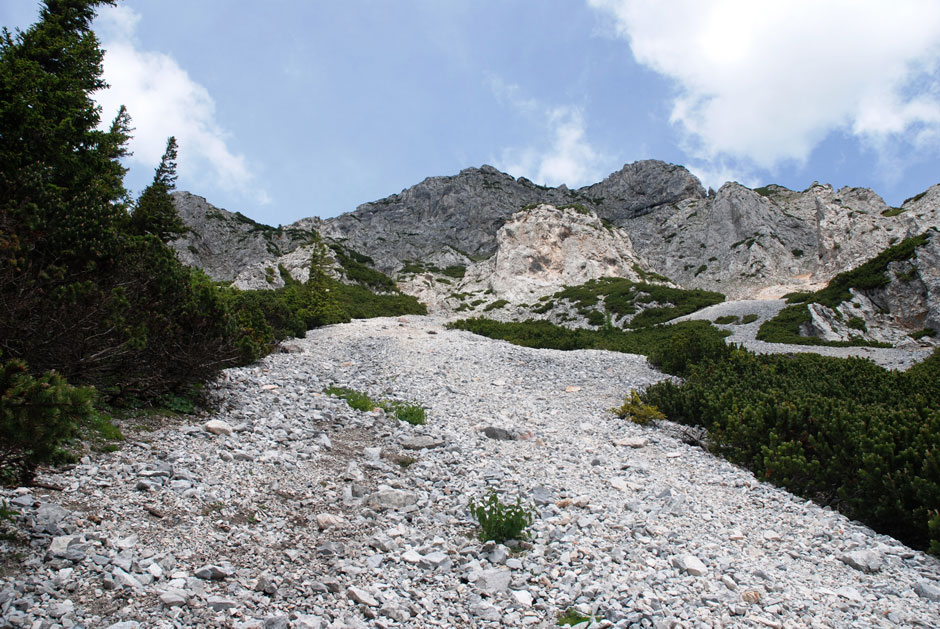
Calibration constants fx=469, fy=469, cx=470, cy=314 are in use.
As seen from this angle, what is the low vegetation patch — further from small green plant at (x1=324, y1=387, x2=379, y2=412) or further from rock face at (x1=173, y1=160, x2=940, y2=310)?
rock face at (x1=173, y1=160, x2=940, y2=310)

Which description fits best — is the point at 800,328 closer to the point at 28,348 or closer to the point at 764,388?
the point at 764,388

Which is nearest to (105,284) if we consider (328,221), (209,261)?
(209,261)

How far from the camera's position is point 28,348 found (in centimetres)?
599

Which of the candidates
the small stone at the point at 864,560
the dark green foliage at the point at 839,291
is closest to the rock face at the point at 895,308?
the dark green foliage at the point at 839,291

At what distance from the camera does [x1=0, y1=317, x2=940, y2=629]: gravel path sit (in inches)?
162

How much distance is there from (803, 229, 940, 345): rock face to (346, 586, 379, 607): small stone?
2996 centimetres

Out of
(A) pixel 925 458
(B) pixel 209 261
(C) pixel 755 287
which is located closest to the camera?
(A) pixel 925 458

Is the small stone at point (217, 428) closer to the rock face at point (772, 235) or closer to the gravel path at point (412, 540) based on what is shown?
the gravel path at point (412, 540)

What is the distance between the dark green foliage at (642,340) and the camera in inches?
679

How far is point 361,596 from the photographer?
4422 mm

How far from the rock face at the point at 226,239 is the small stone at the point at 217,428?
211 feet

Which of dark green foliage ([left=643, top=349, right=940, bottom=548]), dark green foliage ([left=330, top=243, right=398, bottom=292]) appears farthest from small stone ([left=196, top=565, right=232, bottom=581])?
dark green foliage ([left=330, top=243, right=398, bottom=292])

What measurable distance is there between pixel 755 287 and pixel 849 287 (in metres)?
29.9

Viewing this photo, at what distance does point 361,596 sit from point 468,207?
101 meters
